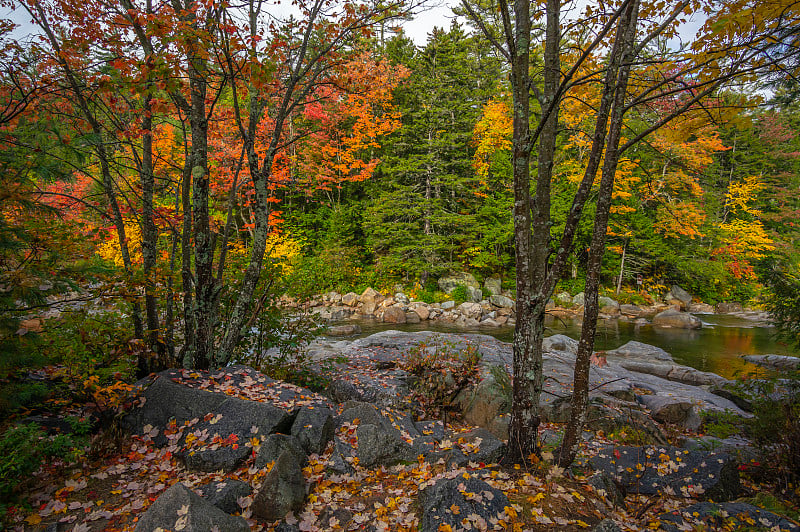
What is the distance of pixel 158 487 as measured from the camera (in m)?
3.28

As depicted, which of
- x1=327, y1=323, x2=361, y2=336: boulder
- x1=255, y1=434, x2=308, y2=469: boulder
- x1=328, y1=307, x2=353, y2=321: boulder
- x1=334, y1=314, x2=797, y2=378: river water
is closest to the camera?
x1=255, y1=434, x2=308, y2=469: boulder

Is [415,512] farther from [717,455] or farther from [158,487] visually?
[717,455]

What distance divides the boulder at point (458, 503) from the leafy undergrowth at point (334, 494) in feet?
0.17

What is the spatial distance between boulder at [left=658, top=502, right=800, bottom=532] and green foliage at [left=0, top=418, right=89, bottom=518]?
502cm

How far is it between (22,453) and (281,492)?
199 centimetres

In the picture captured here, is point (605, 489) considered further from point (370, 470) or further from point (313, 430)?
point (313, 430)

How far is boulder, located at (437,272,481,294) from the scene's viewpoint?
18781mm

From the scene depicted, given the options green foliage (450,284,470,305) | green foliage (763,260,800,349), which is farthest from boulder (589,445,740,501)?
green foliage (450,284,470,305)

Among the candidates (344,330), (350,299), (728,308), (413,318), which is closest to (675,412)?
(344,330)

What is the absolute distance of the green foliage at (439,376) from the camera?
6.13 meters

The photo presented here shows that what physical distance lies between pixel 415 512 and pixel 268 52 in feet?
19.3

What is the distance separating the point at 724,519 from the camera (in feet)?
9.78

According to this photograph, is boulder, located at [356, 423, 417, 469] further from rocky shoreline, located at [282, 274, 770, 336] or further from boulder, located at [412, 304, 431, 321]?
boulder, located at [412, 304, 431, 321]

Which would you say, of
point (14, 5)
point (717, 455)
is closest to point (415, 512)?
point (717, 455)
